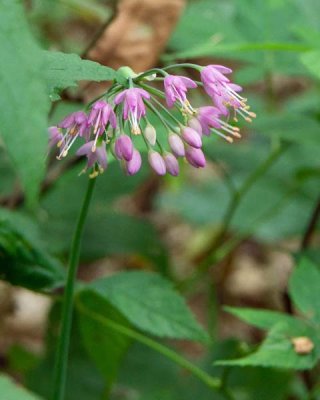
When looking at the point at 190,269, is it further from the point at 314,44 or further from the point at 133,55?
the point at 314,44

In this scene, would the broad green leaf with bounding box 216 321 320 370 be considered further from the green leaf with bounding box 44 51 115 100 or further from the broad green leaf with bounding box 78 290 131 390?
the green leaf with bounding box 44 51 115 100

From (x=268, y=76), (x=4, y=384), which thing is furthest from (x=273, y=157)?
(x=4, y=384)

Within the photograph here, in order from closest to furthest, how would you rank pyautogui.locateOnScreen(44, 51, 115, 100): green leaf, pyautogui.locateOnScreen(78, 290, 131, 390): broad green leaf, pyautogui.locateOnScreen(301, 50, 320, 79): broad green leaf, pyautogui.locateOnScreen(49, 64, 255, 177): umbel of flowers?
pyautogui.locateOnScreen(44, 51, 115, 100): green leaf, pyautogui.locateOnScreen(49, 64, 255, 177): umbel of flowers, pyautogui.locateOnScreen(301, 50, 320, 79): broad green leaf, pyautogui.locateOnScreen(78, 290, 131, 390): broad green leaf

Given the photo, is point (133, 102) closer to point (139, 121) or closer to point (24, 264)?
point (139, 121)

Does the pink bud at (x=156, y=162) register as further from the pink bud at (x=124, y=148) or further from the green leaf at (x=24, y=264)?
the green leaf at (x=24, y=264)

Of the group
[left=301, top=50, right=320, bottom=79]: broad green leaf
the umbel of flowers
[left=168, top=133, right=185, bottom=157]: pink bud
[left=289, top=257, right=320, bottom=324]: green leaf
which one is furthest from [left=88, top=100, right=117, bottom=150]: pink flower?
[left=289, top=257, right=320, bottom=324]: green leaf

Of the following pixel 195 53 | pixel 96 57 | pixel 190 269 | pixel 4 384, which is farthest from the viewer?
pixel 190 269

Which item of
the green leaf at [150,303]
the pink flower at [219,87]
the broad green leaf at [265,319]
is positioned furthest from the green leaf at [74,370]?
the pink flower at [219,87]

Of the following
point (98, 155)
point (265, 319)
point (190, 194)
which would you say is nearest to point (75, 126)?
point (98, 155)

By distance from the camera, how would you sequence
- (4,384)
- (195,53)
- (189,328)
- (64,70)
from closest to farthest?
(64,70) → (4,384) → (189,328) → (195,53)
